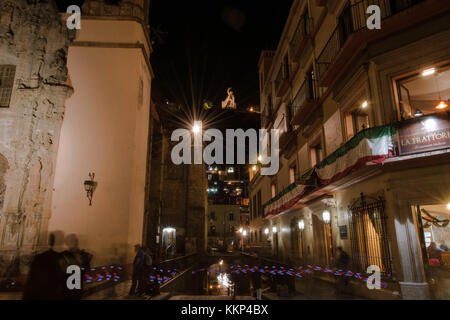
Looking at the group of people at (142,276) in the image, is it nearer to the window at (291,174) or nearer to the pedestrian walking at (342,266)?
the pedestrian walking at (342,266)

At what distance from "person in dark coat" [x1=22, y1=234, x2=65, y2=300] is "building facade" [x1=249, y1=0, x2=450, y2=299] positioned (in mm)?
7100

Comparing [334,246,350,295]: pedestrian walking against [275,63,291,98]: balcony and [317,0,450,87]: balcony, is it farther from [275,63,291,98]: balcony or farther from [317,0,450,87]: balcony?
[275,63,291,98]: balcony

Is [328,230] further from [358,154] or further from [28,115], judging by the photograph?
[28,115]

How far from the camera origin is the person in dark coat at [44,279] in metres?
4.55

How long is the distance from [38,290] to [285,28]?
18.6m

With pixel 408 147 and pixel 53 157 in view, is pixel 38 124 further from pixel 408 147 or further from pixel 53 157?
pixel 408 147

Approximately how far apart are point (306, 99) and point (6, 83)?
41.2 feet

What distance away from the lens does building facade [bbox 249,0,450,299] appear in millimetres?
7109

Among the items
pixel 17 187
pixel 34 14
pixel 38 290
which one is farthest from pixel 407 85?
pixel 34 14

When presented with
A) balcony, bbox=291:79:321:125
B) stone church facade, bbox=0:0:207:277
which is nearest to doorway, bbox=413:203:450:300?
balcony, bbox=291:79:321:125

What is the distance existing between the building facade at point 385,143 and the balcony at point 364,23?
3cm

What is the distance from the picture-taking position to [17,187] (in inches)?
432

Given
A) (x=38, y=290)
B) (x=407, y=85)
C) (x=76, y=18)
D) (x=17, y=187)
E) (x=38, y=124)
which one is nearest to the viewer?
(x=38, y=290)

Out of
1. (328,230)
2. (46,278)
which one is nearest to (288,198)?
(328,230)
